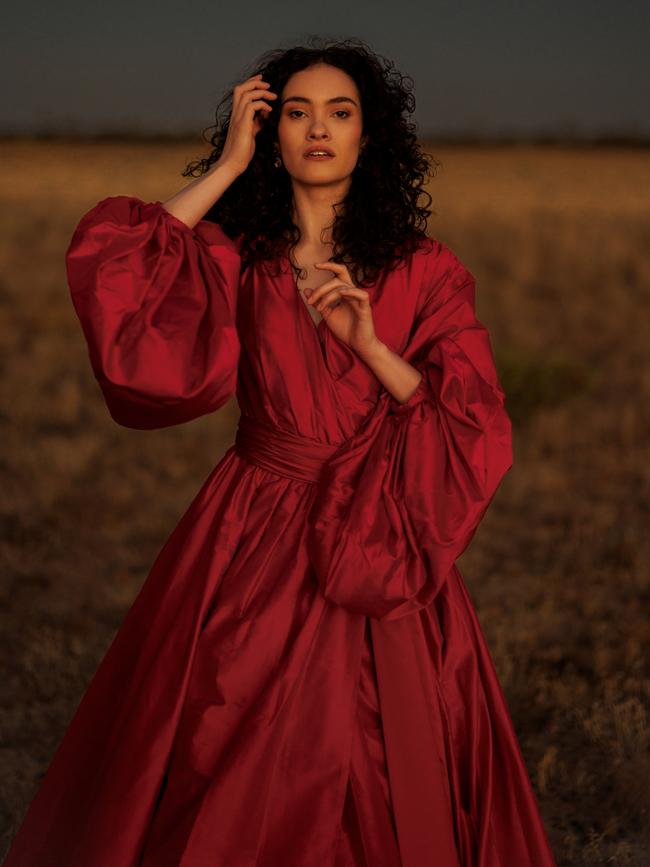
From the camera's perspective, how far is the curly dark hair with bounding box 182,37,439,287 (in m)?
2.33

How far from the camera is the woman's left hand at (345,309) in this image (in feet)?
6.88

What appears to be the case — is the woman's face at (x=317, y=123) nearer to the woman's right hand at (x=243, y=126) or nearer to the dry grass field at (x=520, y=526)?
the woman's right hand at (x=243, y=126)

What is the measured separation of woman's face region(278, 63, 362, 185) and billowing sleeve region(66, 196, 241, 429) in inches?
11.5

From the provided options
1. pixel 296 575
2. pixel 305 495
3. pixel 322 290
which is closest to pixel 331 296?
pixel 322 290

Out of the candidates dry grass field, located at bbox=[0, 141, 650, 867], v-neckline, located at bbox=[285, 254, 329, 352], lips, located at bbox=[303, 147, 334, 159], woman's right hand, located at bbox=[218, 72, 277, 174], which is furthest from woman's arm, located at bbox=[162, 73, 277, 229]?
dry grass field, located at bbox=[0, 141, 650, 867]

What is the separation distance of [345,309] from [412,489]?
38 centimetres

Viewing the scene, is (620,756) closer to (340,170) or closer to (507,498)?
(340,170)

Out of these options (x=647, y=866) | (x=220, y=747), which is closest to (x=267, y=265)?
(x=220, y=747)

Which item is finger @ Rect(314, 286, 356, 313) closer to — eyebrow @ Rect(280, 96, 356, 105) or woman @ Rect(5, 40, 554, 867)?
woman @ Rect(5, 40, 554, 867)

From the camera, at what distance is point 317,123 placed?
2.28 meters

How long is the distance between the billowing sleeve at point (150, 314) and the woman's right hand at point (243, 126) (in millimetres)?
178

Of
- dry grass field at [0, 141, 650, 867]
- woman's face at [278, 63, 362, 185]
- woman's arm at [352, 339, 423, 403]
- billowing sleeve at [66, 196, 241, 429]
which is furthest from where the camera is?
dry grass field at [0, 141, 650, 867]

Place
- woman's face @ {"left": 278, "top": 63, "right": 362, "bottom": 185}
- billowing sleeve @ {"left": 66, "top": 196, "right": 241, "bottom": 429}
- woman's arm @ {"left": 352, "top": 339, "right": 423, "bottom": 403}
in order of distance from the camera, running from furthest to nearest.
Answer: woman's face @ {"left": 278, "top": 63, "right": 362, "bottom": 185}, woman's arm @ {"left": 352, "top": 339, "right": 423, "bottom": 403}, billowing sleeve @ {"left": 66, "top": 196, "right": 241, "bottom": 429}

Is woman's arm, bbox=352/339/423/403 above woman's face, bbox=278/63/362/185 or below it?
below
